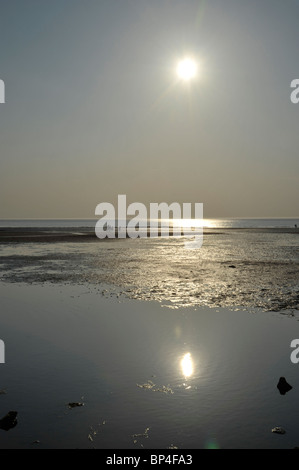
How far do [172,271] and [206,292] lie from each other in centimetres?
883

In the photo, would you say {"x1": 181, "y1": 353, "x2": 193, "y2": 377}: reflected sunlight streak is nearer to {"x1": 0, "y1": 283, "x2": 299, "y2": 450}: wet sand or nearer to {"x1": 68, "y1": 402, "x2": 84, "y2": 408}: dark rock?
{"x1": 0, "y1": 283, "x2": 299, "y2": 450}: wet sand

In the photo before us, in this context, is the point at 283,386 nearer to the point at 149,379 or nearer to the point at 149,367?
the point at 149,379

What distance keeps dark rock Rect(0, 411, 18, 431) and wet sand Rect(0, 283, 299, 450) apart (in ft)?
0.36

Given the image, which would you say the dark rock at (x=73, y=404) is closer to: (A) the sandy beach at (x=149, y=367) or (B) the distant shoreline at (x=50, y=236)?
(A) the sandy beach at (x=149, y=367)

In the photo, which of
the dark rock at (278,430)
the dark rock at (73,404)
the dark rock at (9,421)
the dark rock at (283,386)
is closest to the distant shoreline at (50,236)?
the dark rock at (73,404)

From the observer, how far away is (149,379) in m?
9.84

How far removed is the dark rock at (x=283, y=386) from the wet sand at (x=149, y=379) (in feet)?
0.48

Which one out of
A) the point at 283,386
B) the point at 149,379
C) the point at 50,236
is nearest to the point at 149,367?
the point at 149,379

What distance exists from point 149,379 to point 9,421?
354 centimetres

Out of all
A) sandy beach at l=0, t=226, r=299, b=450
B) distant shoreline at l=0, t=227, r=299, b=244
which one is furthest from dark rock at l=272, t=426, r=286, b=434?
distant shoreline at l=0, t=227, r=299, b=244
